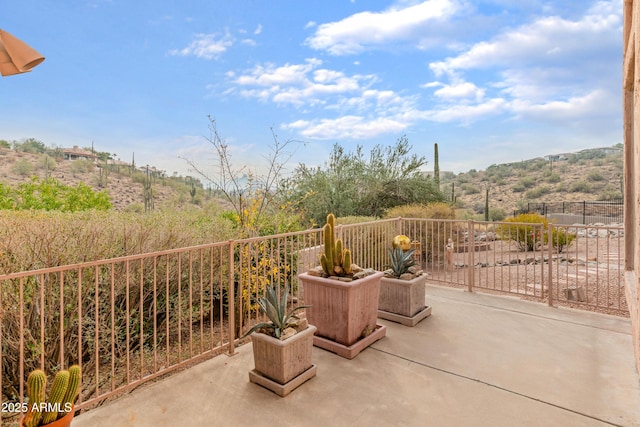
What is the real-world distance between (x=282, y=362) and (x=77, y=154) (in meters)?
21.5

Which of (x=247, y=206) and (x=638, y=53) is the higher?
(x=638, y=53)

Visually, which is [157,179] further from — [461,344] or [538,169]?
[538,169]

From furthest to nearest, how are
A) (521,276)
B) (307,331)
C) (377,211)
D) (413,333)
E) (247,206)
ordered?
(377,211), (521,276), (247,206), (413,333), (307,331)

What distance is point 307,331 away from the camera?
8.25 feet

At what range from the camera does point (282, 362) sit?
232 cm

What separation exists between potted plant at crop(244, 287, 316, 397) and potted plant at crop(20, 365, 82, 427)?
1.07 meters

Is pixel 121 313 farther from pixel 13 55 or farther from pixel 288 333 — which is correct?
pixel 13 55

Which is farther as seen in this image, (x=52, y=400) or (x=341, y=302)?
(x=341, y=302)

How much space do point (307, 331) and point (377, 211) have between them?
8367mm

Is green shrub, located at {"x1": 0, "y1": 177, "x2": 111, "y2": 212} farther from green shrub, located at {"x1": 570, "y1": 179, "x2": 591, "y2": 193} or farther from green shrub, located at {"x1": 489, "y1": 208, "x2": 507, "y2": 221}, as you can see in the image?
green shrub, located at {"x1": 570, "y1": 179, "x2": 591, "y2": 193}

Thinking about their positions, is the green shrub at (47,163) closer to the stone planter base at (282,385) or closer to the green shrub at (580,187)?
the stone planter base at (282,385)

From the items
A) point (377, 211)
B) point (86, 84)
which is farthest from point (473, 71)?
point (86, 84)

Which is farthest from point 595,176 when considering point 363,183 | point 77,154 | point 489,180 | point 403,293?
point 77,154

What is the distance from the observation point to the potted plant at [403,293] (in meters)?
3.63
